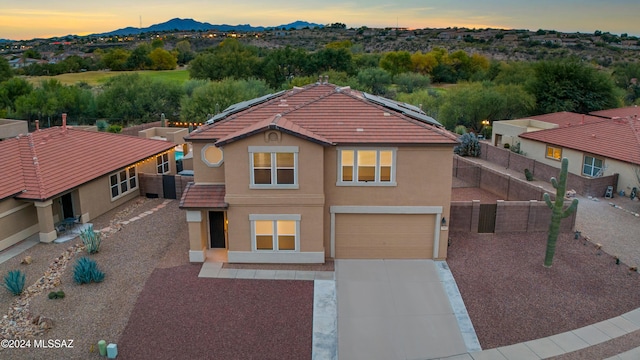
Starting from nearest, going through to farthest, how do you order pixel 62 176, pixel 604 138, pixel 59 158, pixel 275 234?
pixel 275 234, pixel 62 176, pixel 59 158, pixel 604 138

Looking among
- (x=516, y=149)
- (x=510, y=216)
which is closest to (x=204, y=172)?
(x=510, y=216)

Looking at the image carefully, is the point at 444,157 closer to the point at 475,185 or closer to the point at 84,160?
the point at 475,185

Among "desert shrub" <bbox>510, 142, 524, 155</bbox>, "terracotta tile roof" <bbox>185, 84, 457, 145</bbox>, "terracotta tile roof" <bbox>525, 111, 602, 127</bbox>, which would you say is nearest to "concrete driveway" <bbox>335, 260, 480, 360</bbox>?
"terracotta tile roof" <bbox>185, 84, 457, 145</bbox>

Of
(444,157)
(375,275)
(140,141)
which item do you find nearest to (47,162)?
(140,141)

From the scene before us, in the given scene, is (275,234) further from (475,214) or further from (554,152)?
(554,152)

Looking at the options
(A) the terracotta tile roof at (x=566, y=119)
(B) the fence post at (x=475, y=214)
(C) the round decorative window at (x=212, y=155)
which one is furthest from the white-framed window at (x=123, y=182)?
(A) the terracotta tile roof at (x=566, y=119)

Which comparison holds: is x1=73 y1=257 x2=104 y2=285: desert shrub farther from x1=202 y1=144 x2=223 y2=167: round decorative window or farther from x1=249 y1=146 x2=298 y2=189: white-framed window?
x1=249 y1=146 x2=298 y2=189: white-framed window

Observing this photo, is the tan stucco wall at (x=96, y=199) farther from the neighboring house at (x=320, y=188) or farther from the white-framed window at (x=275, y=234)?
the white-framed window at (x=275, y=234)
